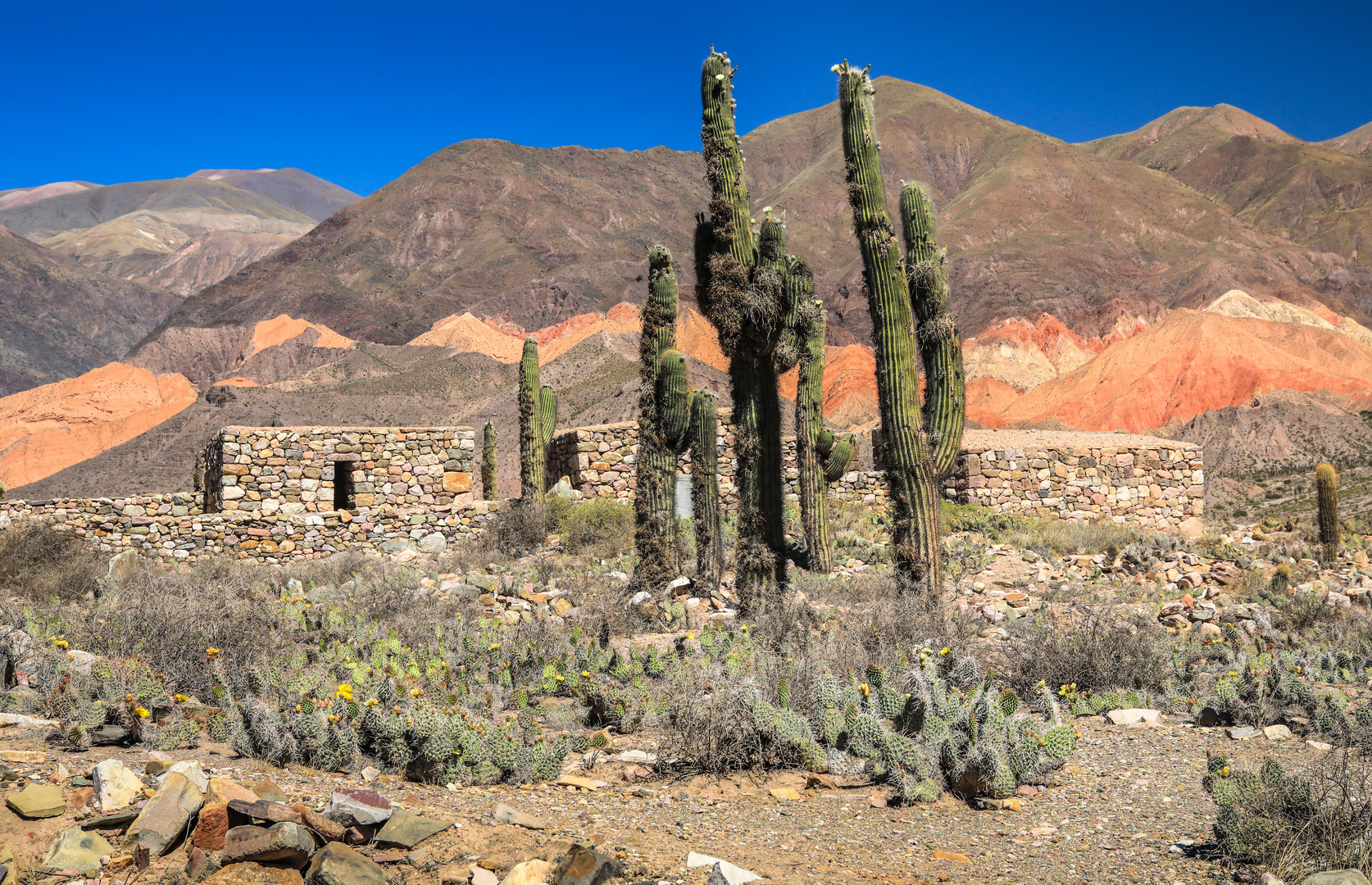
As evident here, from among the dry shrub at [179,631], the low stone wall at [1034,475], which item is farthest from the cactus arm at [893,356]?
the low stone wall at [1034,475]

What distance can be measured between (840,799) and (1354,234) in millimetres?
76826

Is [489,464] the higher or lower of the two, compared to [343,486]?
higher

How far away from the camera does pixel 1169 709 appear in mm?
6125

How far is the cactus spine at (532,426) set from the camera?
52.6 feet

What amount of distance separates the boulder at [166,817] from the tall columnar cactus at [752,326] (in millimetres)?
6010

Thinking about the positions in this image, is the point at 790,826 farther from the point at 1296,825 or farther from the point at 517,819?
the point at 1296,825

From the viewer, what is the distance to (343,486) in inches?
639

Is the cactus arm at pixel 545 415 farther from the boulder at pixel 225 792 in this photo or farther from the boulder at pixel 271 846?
the boulder at pixel 271 846

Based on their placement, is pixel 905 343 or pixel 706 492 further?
pixel 706 492

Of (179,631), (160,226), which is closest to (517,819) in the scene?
(179,631)

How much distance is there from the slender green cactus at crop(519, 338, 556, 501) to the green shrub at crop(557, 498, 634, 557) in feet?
4.81

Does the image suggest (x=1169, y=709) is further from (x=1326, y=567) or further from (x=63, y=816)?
(x=1326, y=567)

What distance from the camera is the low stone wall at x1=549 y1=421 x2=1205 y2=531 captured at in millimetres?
17594

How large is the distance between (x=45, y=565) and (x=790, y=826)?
10.8m
